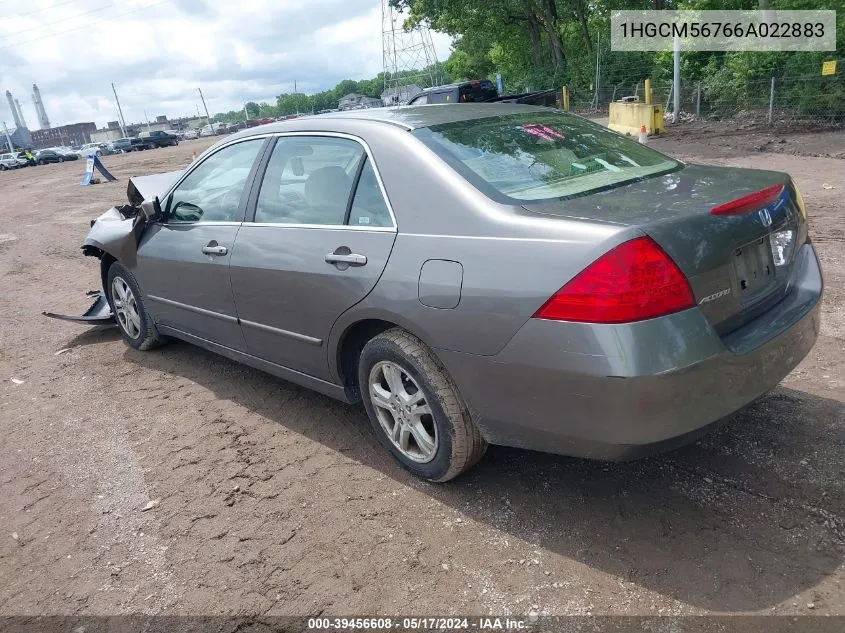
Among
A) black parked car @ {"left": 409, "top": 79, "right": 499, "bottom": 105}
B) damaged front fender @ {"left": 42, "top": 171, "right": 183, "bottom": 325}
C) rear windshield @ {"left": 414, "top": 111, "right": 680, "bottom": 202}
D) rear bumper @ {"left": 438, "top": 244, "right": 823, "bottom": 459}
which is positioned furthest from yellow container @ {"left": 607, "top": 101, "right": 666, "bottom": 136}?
rear bumper @ {"left": 438, "top": 244, "right": 823, "bottom": 459}

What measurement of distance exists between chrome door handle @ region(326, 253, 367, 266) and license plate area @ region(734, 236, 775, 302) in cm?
159

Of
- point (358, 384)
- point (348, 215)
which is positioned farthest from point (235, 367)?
point (348, 215)

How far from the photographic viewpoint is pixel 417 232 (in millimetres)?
2895

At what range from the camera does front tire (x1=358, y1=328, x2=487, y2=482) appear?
9.45ft

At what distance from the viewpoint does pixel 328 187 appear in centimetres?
346

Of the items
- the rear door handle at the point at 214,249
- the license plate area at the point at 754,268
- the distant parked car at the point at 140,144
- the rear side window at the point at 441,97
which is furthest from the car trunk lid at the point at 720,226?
the distant parked car at the point at 140,144

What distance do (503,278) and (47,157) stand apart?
61653 millimetres

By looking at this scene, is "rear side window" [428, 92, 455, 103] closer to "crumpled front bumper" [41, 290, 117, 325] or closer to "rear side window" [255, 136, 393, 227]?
"crumpled front bumper" [41, 290, 117, 325]

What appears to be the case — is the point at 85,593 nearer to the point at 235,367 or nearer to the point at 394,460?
the point at 394,460

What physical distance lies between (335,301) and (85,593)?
5.41 ft

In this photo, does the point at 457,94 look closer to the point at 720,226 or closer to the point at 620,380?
the point at 720,226

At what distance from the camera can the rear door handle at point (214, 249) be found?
395cm

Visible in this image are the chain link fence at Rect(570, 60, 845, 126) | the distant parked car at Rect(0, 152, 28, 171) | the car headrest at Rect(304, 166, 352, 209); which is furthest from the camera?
the distant parked car at Rect(0, 152, 28, 171)

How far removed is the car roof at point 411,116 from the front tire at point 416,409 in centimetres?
114
